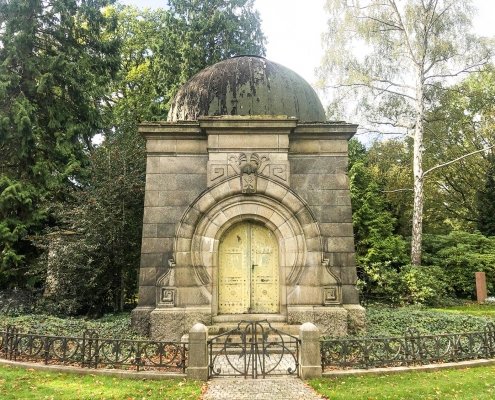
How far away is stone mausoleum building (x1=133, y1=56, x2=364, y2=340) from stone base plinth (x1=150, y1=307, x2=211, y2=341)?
0.9 inches

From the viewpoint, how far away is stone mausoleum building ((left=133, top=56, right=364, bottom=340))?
9859 millimetres

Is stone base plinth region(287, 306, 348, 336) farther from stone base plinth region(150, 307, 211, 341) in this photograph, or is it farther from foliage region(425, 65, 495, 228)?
foliage region(425, 65, 495, 228)

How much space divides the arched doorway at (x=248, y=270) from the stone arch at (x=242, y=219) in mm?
294

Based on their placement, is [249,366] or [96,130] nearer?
[249,366]

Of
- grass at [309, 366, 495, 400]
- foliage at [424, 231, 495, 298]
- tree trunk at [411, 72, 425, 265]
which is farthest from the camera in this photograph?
foliage at [424, 231, 495, 298]

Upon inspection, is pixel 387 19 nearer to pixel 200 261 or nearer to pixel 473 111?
pixel 473 111

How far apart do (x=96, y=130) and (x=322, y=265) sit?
13.0 meters

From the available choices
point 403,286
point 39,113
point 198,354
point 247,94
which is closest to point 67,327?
point 198,354

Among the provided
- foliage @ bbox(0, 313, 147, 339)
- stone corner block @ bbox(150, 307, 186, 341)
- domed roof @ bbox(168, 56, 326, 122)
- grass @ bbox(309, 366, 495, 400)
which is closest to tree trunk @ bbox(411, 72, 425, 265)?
domed roof @ bbox(168, 56, 326, 122)

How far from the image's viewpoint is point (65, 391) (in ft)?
21.3

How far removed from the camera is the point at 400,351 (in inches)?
311

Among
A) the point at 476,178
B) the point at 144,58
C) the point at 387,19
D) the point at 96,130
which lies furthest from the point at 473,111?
the point at 96,130

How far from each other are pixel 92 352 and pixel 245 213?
4571 mm

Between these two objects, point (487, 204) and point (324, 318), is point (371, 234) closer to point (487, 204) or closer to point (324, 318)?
point (487, 204)
